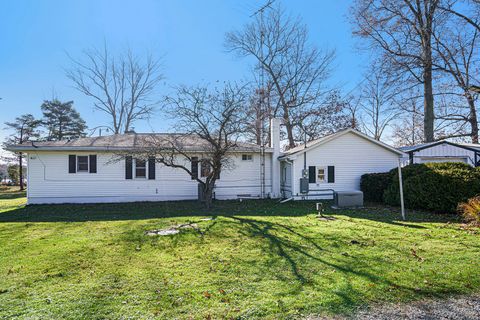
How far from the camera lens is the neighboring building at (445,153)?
15.6m

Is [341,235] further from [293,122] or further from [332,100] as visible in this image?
[332,100]

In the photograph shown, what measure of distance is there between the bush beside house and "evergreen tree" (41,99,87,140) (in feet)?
106

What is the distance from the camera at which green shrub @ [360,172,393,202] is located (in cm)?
1397

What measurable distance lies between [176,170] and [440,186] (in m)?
12.0

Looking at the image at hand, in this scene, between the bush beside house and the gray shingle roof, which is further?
the gray shingle roof

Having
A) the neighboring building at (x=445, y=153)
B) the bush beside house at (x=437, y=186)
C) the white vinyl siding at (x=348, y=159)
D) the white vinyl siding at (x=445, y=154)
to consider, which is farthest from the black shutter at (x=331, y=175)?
the white vinyl siding at (x=445, y=154)

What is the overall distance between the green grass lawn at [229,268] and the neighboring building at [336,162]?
21.9ft

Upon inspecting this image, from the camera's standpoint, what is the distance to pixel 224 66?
23.2 metres

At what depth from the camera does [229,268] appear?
488cm

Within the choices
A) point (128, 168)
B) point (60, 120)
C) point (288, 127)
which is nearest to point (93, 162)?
point (128, 168)

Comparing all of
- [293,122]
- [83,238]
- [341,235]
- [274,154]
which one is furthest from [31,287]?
[293,122]

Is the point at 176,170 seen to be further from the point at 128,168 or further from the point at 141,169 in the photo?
the point at 128,168

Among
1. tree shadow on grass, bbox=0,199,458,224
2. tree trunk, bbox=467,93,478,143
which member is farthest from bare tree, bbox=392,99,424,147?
tree shadow on grass, bbox=0,199,458,224

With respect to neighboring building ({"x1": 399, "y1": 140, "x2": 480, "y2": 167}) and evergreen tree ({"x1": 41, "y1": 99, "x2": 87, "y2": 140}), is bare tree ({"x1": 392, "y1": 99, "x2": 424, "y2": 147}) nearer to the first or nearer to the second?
neighboring building ({"x1": 399, "y1": 140, "x2": 480, "y2": 167})
